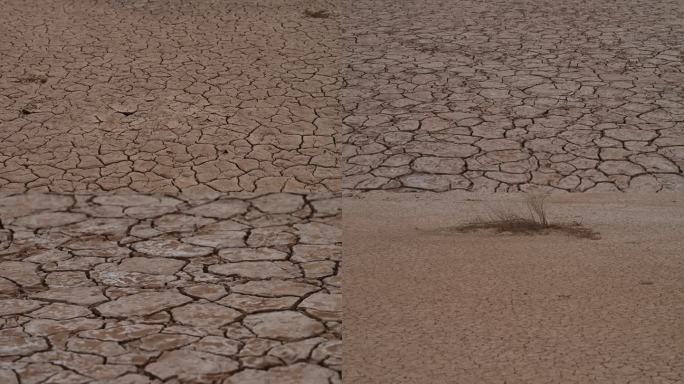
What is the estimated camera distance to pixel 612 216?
462cm

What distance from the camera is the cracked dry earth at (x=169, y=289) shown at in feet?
10.9

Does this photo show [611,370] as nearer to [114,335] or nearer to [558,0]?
[114,335]

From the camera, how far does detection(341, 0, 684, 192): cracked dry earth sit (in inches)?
208

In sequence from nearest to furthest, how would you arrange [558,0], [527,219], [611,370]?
1. [611,370]
2. [527,219]
3. [558,0]

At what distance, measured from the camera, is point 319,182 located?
515 cm

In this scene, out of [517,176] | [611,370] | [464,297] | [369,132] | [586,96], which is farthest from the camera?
[586,96]

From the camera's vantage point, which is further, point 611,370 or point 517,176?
point 517,176

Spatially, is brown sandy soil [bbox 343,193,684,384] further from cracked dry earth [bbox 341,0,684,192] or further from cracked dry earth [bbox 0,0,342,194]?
cracked dry earth [bbox 0,0,342,194]

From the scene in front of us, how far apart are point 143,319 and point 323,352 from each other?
71cm

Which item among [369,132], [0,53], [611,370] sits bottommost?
[611,370]

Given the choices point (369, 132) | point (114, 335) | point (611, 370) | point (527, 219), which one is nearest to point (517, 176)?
point (527, 219)

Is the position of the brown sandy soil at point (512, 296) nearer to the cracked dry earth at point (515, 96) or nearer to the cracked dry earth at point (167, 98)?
the cracked dry earth at point (515, 96)

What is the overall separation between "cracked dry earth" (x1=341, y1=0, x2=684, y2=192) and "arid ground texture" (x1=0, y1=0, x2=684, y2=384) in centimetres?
2

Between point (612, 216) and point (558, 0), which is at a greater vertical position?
point (558, 0)
